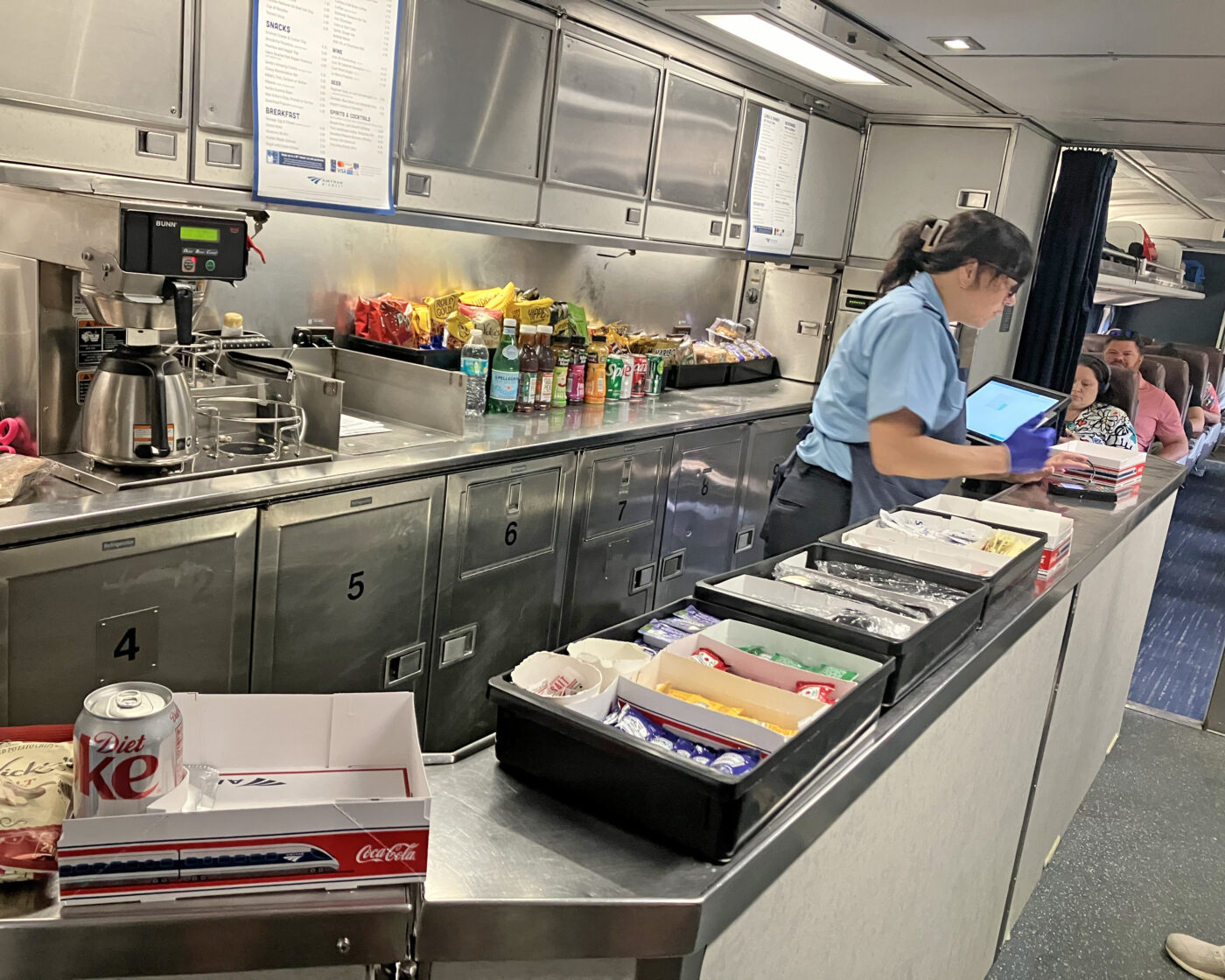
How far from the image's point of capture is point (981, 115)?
479 cm

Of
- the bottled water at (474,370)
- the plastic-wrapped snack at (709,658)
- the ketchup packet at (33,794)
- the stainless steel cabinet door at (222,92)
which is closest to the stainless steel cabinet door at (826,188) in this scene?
the bottled water at (474,370)

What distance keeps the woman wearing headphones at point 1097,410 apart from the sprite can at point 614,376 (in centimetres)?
226

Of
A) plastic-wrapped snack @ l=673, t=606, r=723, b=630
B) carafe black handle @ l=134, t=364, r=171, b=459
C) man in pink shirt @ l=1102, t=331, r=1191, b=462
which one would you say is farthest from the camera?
man in pink shirt @ l=1102, t=331, r=1191, b=462

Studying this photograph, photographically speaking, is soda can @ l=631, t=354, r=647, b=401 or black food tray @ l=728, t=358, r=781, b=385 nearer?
soda can @ l=631, t=354, r=647, b=401

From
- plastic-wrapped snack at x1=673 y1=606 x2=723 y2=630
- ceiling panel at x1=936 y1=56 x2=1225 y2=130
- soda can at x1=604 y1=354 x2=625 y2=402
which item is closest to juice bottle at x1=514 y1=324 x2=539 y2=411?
soda can at x1=604 y1=354 x2=625 y2=402

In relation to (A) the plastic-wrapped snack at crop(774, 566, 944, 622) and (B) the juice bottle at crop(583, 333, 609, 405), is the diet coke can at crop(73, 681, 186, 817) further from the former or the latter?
(B) the juice bottle at crop(583, 333, 609, 405)

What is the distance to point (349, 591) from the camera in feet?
8.75

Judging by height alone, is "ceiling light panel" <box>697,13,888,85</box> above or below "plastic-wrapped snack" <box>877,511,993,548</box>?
above

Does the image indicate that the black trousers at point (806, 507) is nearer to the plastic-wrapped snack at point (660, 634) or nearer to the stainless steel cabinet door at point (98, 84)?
the plastic-wrapped snack at point (660, 634)

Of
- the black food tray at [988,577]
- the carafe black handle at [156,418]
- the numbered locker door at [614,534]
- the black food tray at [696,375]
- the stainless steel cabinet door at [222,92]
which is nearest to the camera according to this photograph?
the black food tray at [988,577]

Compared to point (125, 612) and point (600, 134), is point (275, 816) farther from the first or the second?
point (600, 134)

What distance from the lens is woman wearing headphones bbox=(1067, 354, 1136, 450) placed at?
491 centimetres

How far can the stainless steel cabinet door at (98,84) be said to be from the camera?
2105 millimetres

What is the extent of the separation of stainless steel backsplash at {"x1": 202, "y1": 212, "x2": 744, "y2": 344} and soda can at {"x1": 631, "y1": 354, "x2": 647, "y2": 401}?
0.43 m
